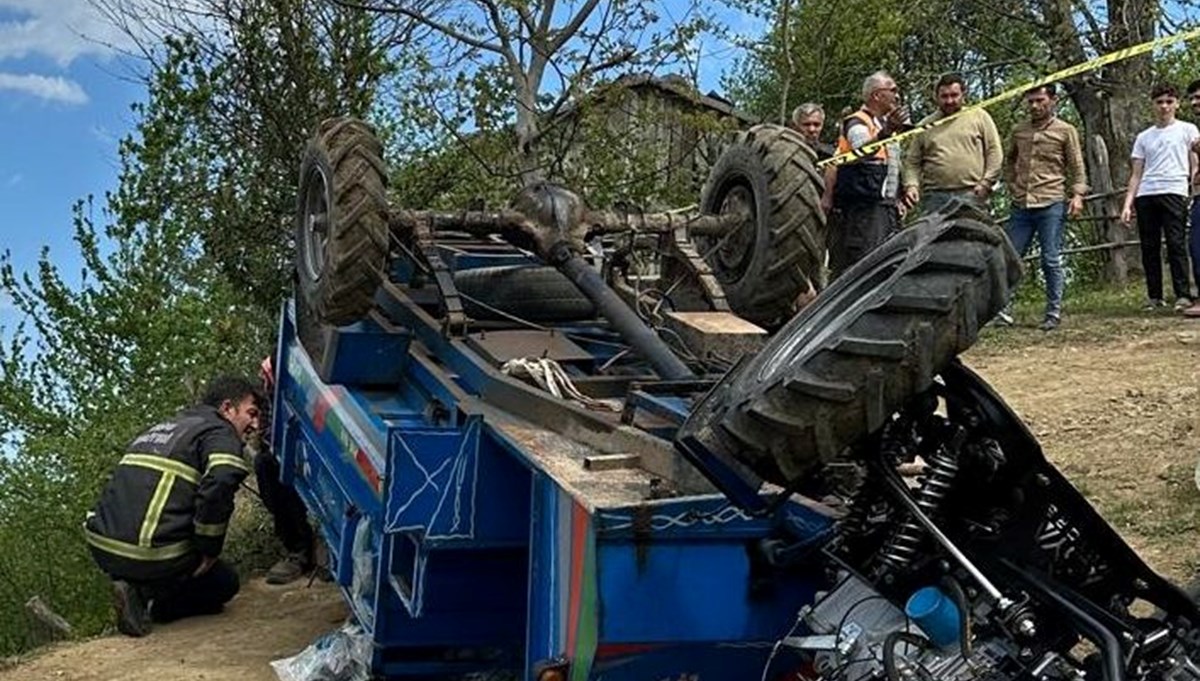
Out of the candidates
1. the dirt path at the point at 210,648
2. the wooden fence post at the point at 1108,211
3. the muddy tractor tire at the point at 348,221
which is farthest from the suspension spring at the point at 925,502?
the wooden fence post at the point at 1108,211

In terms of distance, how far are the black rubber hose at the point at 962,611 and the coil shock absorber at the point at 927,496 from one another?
4.4 inches

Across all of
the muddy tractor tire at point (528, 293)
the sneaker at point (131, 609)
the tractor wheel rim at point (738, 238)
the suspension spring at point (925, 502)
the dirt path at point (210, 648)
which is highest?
the tractor wheel rim at point (738, 238)

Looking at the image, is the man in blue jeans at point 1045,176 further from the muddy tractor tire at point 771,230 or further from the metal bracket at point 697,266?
the metal bracket at point 697,266

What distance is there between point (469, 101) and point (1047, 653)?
11.4 metres

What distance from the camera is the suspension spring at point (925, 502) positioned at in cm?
294

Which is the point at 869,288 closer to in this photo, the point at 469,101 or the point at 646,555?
the point at 646,555

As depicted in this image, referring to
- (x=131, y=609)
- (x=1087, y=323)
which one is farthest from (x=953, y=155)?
(x=131, y=609)

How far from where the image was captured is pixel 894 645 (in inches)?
115

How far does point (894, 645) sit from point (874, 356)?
0.64 m

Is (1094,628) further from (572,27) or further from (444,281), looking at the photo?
(572,27)

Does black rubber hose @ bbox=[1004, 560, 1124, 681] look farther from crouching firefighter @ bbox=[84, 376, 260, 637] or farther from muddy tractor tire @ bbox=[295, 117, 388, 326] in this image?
crouching firefighter @ bbox=[84, 376, 260, 637]

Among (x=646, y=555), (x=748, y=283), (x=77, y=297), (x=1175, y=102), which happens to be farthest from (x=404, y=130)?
(x=646, y=555)

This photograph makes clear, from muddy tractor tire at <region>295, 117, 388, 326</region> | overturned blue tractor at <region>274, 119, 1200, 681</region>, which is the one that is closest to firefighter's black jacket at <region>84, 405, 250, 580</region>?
overturned blue tractor at <region>274, 119, 1200, 681</region>

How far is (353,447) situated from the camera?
5.32 m
